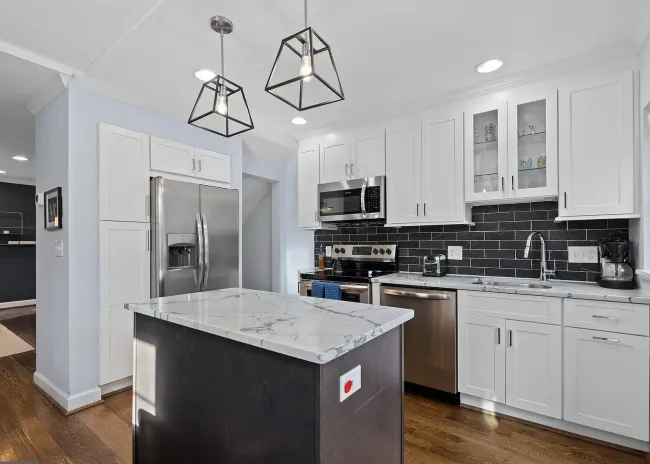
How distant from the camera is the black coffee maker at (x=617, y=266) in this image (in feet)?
7.25

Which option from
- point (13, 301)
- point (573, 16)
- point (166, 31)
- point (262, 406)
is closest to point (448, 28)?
point (573, 16)

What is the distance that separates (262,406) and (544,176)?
2.53 meters

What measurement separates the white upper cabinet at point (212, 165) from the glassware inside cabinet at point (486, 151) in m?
2.46

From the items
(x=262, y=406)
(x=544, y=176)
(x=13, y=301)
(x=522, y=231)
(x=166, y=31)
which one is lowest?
(x=13, y=301)

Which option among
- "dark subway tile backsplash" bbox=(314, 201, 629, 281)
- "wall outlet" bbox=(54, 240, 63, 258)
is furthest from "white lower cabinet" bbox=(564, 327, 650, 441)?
"wall outlet" bbox=(54, 240, 63, 258)

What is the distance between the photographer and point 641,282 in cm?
215

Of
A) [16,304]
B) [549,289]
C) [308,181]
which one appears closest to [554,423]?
[549,289]

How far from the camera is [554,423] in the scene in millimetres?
2225

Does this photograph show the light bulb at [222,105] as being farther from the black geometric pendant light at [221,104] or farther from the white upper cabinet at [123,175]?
the white upper cabinet at [123,175]

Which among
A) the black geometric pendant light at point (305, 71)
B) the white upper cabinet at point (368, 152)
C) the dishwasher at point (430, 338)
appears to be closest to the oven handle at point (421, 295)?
the dishwasher at point (430, 338)

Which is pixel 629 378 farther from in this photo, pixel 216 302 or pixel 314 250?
pixel 314 250

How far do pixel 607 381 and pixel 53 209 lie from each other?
13.2 feet

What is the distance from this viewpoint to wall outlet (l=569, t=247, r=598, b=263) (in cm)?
252

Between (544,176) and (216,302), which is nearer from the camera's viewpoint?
(216,302)
